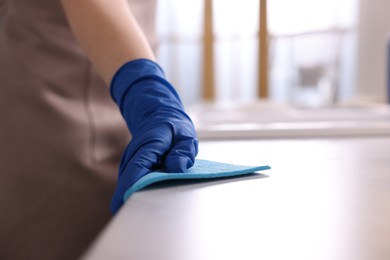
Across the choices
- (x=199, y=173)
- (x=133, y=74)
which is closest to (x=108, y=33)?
(x=133, y=74)

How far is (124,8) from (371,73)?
95.7 inches

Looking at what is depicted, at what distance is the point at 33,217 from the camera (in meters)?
0.83

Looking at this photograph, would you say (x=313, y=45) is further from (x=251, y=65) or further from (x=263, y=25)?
(x=263, y=25)

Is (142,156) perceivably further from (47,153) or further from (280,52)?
(280,52)

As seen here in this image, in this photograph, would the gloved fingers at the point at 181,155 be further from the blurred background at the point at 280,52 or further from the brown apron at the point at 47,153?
the blurred background at the point at 280,52

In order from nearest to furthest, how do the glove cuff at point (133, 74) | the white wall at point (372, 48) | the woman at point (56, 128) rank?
1. the glove cuff at point (133, 74)
2. the woman at point (56, 128)
3. the white wall at point (372, 48)

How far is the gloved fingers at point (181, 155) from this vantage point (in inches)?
19.7

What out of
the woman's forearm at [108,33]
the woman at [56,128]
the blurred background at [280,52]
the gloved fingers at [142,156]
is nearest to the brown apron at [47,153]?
the woman at [56,128]

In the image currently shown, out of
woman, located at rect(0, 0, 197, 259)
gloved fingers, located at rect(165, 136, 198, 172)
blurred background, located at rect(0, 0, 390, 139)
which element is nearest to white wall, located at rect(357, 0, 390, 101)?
blurred background, located at rect(0, 0, 390, 139)

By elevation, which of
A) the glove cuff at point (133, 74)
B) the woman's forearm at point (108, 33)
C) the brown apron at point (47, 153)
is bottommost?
the brown apron at point (47, 153)

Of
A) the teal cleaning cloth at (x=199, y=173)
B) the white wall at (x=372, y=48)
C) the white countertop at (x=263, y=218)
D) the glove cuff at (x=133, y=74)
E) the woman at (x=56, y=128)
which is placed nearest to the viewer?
the white countertop at (x=263, y=218)

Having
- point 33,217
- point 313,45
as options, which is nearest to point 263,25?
point 33,217

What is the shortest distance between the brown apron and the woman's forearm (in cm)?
13

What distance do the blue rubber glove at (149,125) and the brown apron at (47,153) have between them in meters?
0.16
